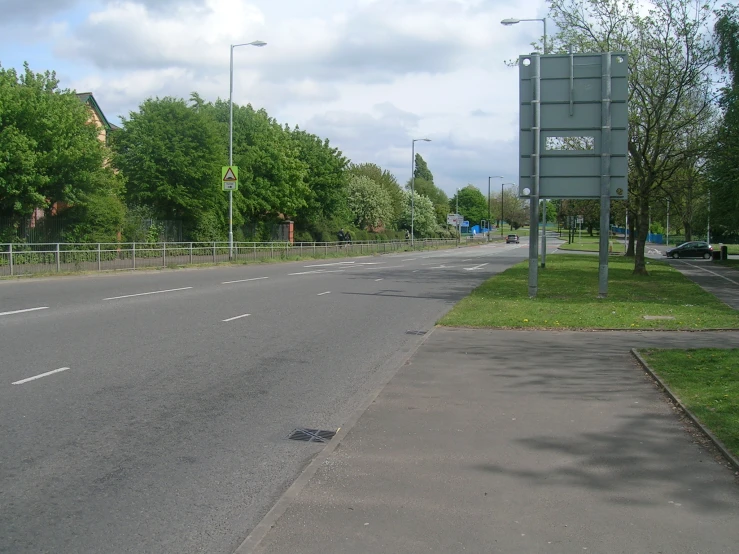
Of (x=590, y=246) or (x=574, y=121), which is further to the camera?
(x=590, y=246)

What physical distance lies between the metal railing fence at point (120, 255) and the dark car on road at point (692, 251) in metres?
31.1

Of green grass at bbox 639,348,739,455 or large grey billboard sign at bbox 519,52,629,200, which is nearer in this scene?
green grass at bbox 639,348,739,455

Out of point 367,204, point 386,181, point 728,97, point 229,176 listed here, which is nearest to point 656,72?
point 728,97

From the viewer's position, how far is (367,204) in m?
88.8

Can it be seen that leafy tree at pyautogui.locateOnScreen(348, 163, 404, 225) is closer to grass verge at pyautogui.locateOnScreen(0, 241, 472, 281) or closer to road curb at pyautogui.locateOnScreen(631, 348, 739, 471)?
grass verge at pyautogui.locateOnScreen(0, 241, 472, 281)

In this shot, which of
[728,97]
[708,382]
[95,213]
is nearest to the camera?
[708,382]

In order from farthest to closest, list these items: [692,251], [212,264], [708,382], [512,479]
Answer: [692,251]
[212,264]
[708,382]
[512,479]

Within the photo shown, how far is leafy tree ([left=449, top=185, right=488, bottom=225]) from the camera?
600 feet

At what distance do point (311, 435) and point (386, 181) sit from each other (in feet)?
351

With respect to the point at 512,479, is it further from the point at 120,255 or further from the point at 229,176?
the point at 229,176

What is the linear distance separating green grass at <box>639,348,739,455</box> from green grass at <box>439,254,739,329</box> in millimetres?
3350

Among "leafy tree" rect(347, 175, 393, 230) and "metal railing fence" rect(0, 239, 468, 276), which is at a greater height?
"leafy tree" rect(347, 175, 393, 230)

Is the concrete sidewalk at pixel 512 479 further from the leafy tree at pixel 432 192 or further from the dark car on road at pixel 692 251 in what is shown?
the leafy tree at pixel 432 192

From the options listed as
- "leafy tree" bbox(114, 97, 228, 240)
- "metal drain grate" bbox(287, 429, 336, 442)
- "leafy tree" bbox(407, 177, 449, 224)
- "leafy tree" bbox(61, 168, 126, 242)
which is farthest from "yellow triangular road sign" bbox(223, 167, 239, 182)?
"leafy tree" bbox(407, 177, 449, 224)
